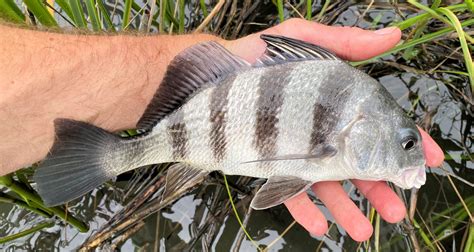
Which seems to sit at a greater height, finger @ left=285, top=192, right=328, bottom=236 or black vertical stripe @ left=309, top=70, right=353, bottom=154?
black vertical stripe @ left=309, top=70, right=353, bottom=154

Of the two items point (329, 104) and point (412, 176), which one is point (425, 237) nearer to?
point (412, 176)

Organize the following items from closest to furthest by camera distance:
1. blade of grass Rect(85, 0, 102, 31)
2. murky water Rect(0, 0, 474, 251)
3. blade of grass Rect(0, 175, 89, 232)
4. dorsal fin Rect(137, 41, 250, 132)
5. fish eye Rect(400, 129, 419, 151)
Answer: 1. fish eye Rect(400, 129, 419, 151)
2. dorsal fin Rect(137, 41, 250, 132)
3. blade of grass Rect(0, 175, 89, 232)
4. blade of grass Rect(85, 0, 102, 31)
5. murky water Rect(0, 0, 474, 251)

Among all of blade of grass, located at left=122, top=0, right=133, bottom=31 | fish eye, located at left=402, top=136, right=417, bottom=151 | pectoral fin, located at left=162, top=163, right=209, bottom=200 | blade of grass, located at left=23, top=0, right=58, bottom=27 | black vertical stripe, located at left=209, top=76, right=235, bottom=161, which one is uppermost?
blade of grass, located at left=23, top=0, right=58, bottom=27

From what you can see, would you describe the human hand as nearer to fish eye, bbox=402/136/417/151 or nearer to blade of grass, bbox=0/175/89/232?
fish eye, bbox=402/136/417/151

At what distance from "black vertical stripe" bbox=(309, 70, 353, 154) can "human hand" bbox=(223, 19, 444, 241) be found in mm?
256

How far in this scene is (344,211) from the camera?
1861mm

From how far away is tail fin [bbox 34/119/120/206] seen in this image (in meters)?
1.69

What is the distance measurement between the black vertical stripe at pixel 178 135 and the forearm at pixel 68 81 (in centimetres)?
40

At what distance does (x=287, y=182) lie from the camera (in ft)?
5.92

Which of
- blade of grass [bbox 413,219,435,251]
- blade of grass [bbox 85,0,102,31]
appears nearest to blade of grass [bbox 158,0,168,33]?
blade of grass [bbox 85,0,102,31]

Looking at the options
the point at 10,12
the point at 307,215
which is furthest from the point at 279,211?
the point at 10,12

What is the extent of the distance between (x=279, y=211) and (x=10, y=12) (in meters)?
1.33

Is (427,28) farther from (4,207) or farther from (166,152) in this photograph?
(4,207)

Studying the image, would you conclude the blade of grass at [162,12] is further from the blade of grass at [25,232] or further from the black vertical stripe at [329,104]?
the blade of grass at [25,232]
